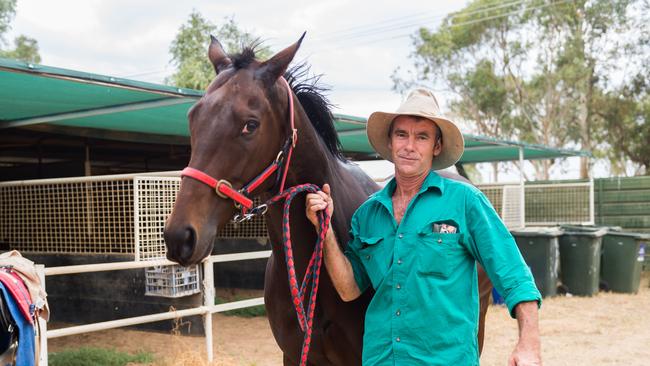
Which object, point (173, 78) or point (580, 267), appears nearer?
point (580, 267)

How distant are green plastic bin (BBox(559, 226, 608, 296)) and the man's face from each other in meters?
8.39

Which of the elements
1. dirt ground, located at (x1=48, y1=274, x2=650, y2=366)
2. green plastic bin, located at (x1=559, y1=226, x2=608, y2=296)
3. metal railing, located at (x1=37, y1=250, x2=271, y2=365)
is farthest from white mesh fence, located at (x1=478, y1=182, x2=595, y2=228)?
metal railing, located at (x1=37, y1=250, x2=271, y2=365)

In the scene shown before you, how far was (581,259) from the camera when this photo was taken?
9.65 metres

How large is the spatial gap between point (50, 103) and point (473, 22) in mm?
21115

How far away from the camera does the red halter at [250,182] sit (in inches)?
72.5

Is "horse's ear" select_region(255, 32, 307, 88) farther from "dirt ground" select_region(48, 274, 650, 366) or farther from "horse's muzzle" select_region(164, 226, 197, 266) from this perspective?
"dirt ground" select_region(48, 274, 650, 366)

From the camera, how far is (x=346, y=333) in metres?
2.40

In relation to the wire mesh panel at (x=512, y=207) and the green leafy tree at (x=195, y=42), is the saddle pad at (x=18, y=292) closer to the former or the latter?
the wire mesh panel at (x=512, y=207)

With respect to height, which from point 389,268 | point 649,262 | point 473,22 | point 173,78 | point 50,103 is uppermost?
point 473,22

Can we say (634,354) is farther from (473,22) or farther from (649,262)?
(473,22)

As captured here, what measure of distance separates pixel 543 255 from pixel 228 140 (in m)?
8.50

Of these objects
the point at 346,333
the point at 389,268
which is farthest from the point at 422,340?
the point at 346,333

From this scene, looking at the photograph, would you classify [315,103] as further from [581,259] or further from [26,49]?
[26,49]

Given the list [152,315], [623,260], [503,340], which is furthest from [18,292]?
[623,260]
